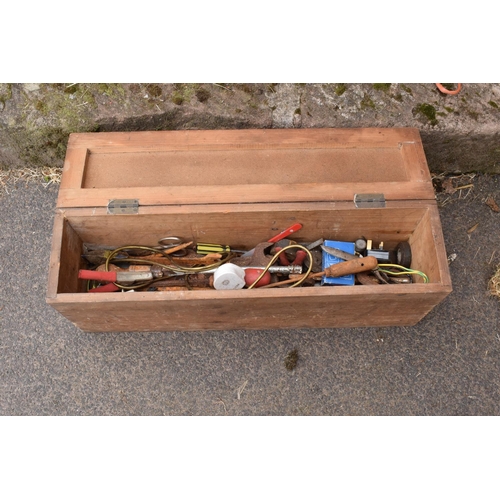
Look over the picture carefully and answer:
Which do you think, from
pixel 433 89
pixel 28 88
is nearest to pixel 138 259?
pixel 28 88

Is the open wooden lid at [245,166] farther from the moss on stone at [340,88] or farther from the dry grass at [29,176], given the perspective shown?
the dry grass at [29,176]

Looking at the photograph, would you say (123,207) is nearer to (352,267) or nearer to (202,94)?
(202,94)

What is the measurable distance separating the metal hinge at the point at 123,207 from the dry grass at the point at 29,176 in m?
0.65

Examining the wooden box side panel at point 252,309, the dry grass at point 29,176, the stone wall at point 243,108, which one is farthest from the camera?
the dry grass at point 29,176

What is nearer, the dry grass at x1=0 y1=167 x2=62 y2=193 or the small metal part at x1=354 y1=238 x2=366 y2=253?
the small metal part at x1=354 y1=238 x2=366 y2=253

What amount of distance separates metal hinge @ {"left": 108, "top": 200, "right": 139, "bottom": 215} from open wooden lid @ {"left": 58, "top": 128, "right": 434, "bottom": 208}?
0.02 metres

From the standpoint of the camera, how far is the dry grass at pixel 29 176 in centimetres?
222

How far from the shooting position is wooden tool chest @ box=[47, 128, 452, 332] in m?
1.72

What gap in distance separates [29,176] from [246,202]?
1.12 m

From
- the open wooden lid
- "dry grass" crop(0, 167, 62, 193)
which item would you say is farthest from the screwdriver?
"dry grass" crop(0, 167, 62, 193)

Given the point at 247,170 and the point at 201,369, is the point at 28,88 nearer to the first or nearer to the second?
the point at 247,170

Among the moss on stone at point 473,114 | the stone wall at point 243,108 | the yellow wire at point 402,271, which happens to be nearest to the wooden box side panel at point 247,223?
the yellow wire at point 402,271

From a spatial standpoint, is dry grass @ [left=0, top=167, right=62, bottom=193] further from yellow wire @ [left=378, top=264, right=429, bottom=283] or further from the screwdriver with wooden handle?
yellow wire @ [left=378, top=264, right=429, bottom=283]

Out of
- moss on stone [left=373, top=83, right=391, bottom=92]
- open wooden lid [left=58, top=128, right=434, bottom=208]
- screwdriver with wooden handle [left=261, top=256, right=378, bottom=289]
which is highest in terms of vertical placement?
moss on stone [left=373, top=83, right=391, bottom=92]
